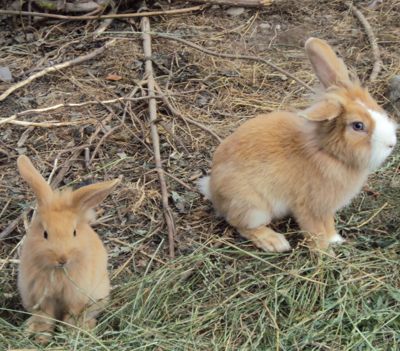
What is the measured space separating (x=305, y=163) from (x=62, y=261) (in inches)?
57.4

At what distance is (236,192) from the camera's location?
4.10m

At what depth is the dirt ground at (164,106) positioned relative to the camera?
14.1 ft

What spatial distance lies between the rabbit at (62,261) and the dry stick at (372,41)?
9.21 feet

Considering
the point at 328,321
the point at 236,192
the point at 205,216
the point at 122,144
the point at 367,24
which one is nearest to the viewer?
the point at 328,321

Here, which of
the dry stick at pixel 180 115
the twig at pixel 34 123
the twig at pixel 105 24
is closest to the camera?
the dry stick at pixel 180 115

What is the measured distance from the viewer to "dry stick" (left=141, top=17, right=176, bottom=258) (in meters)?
4.27

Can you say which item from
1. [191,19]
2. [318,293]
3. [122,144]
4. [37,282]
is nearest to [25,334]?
[37,282]

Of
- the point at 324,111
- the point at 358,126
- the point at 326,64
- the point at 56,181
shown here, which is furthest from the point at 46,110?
the point at 358,126

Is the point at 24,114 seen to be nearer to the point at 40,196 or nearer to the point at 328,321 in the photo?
the point at 40,196

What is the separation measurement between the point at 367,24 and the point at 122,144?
2431 millimetres

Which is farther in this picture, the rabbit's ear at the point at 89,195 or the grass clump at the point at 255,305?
the grass clump at the point at 255,305

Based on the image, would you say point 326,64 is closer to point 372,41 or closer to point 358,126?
point 358,126

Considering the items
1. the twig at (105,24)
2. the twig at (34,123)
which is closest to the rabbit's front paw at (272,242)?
the twig at (34,123)

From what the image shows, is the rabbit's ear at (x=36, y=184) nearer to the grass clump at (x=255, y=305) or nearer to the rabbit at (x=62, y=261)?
the rabbit at (x=62, y=261)
